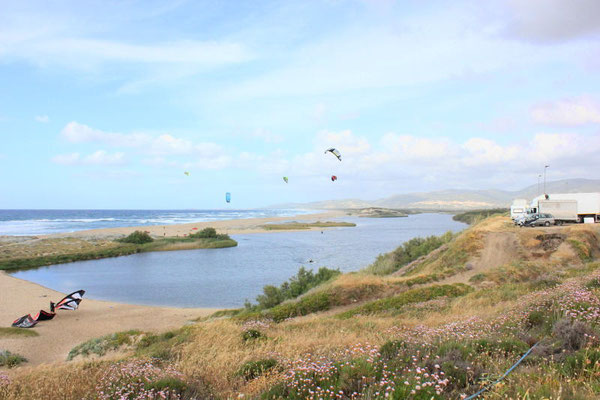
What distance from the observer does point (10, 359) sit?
47.3ft

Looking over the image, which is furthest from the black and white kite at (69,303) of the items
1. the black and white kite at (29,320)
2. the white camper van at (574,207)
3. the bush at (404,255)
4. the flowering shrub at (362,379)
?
the white camper van at (574,207)

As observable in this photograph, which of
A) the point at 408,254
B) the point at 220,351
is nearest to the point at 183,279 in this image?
the point at 408,254

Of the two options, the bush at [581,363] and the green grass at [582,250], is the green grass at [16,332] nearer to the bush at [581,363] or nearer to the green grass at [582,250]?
the bush at [581,363]

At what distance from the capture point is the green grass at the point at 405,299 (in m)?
15.2

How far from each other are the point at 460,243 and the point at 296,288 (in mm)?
11136

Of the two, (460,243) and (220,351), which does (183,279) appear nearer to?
(460,243)

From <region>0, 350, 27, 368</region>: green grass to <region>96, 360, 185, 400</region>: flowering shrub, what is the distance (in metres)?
10.8

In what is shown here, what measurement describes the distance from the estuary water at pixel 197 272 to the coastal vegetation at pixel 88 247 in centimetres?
245

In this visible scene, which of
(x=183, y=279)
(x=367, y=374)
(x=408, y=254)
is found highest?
(x=367, y=374)

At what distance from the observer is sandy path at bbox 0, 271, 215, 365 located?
17422 millimetres

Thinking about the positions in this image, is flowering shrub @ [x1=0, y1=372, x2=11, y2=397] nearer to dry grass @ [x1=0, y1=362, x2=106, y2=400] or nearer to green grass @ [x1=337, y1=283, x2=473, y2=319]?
dry grass @ [x1=0, y1=362, x2=106, y2=400]

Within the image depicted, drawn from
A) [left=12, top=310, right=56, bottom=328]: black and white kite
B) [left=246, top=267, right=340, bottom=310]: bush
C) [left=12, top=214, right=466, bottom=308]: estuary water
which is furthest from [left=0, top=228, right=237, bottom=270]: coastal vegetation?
[left=246, top=267, right=340, bottom=310]: bush

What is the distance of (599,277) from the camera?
33.9 ft

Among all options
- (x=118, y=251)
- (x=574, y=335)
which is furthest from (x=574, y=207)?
(x=118, y=251)
